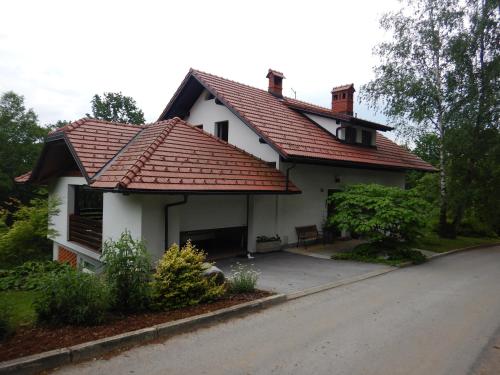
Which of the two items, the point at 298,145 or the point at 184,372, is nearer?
the point at 184,372

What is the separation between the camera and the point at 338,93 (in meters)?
19.8

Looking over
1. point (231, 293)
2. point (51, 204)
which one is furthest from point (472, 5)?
point (51, 204)

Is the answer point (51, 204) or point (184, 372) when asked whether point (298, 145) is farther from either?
point (184, 372)

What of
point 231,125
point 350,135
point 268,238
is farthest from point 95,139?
point 350,135

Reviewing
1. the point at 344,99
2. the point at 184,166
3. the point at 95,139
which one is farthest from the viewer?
the point at 344,99

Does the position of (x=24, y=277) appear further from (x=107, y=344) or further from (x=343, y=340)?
(x=343, y=340)

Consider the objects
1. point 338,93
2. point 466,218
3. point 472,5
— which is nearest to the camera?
point 472,5

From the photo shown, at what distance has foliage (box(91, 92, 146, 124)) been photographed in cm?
4981

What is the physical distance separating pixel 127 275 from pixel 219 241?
834cm

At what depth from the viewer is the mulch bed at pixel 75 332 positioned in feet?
15.1

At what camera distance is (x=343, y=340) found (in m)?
5.49

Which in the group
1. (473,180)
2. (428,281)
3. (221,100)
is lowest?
(428,281)

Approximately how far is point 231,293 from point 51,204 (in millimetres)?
9009

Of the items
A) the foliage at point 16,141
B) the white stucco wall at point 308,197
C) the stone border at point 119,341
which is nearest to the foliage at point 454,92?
the white stucco wall at point 308,197
